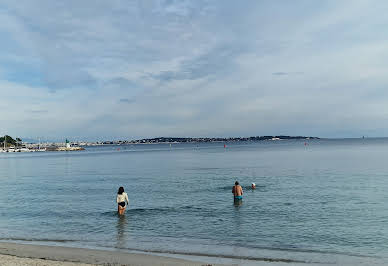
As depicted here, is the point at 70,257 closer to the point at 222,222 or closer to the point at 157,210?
the point at 222,222

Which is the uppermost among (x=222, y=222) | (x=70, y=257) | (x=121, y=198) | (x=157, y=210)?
(x=121, y=198)

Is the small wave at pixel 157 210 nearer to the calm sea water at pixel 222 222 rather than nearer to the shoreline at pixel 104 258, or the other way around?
the calm sea water at pixel 222 222

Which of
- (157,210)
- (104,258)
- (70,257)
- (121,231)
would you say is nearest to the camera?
(104,258)

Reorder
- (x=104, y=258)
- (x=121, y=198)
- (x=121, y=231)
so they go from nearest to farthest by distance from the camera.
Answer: (x=104, y=258) < (x=121, y=231) < (x=121, y=198)

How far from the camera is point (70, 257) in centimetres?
1504

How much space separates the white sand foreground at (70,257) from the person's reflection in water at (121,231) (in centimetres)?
175

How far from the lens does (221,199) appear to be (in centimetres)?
3061

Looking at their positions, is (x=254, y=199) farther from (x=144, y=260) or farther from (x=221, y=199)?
(x=144, y=260)

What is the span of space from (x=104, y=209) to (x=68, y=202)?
18.7 feet

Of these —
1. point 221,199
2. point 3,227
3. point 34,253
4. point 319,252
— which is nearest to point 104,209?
point 3,227

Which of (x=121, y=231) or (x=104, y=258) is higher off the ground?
(x=104, y=258)

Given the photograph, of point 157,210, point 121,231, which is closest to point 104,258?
point 121,231

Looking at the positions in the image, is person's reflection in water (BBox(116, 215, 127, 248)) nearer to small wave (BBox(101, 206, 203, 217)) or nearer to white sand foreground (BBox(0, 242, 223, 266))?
white sand foreground (BBox(0, 242, 223, 266))

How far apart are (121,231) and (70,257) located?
5467 mm
